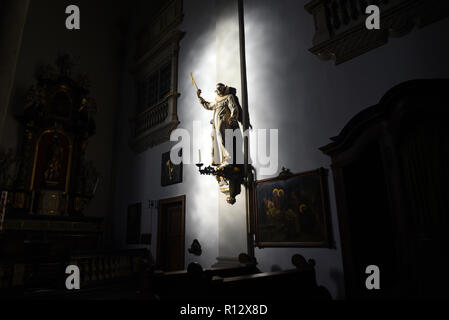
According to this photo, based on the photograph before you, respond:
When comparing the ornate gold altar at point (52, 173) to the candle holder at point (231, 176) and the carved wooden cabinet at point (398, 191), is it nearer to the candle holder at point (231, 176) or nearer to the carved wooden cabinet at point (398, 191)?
the candle holder at point (231, 176)

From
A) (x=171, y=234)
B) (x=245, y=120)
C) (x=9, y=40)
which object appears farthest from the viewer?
(x=171, y=234)

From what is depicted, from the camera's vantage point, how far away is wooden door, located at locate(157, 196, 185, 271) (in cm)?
684

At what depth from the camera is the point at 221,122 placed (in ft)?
19.2

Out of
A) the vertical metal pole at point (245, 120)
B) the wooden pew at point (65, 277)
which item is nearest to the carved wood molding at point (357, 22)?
the vertical metal pole at point (245, 120)

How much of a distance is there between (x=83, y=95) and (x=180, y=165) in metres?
4.73

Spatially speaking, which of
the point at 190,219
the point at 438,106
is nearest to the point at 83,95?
the point at 190,219

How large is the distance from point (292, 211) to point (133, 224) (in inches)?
214

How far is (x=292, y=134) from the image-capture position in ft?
15.7

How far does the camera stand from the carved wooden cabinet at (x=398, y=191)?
306 centimetres

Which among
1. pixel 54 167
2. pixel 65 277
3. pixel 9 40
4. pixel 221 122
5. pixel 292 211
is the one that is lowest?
pixel 65 277

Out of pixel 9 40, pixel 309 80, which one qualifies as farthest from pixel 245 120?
pixel 9 40

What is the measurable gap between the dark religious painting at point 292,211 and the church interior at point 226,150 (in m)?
0.02

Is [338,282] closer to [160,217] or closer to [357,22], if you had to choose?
[357,22]

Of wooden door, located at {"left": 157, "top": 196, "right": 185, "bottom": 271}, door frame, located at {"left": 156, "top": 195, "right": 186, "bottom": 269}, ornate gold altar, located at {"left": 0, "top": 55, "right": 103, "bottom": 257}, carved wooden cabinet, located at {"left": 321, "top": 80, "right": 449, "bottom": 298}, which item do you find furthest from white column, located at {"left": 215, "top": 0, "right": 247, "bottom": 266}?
ornate gold altar, located at {"left": 0, "top": 55, "right": 103, "bottom": 257}
